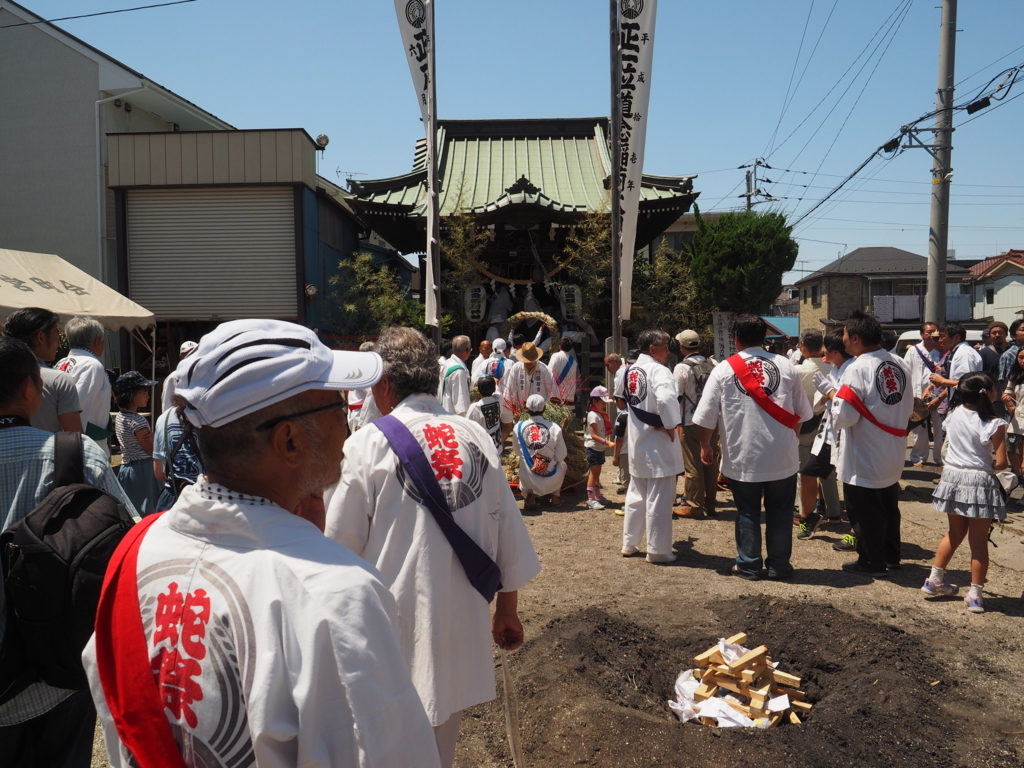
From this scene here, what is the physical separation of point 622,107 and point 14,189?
14832 mm

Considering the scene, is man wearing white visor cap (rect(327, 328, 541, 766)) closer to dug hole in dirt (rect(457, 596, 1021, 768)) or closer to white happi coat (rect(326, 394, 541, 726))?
white happi coat (rect(326, 394, 541, 726))

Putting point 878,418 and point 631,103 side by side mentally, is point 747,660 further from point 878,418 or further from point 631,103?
point 631,103

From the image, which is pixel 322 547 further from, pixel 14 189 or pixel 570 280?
pixel 14 189

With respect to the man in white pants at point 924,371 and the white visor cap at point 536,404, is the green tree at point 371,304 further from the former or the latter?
the man in white pants at point 924,371

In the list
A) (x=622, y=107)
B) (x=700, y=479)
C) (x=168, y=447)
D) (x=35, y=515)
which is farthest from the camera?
(x=622, y=107)

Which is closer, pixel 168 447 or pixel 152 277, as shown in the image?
pixel 168 447

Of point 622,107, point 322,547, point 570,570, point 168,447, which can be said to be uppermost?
point 622,107

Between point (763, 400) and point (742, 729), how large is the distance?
2690 mm

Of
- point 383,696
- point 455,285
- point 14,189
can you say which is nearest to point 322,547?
point 383,696

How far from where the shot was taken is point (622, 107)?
33.6 ft

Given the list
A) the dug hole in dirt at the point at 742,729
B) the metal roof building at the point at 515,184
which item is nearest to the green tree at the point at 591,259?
the metal roof building at the point at 515,184

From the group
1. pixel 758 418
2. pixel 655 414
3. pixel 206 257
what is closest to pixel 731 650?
pixel 758 418

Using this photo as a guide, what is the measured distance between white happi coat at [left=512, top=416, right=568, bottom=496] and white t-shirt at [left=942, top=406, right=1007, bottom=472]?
3.85 meters

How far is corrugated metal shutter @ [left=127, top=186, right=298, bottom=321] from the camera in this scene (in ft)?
53.8
